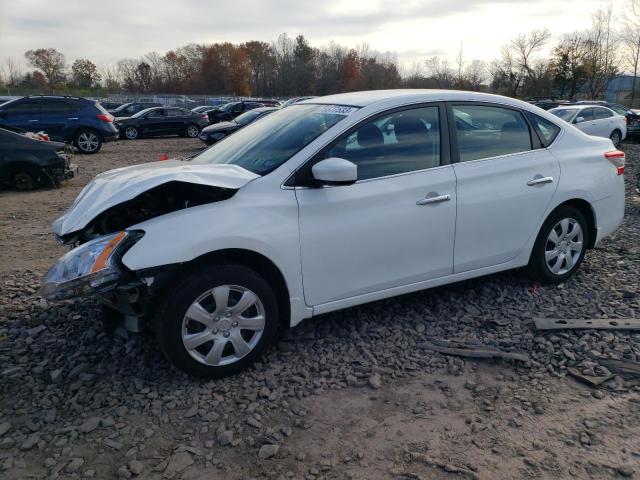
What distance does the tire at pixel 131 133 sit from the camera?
23.7 metres

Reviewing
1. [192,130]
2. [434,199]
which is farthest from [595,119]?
[192,130]

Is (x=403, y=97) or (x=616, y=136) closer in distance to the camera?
(x=403, y=97)

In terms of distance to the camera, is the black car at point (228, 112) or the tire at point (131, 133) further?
the black car at point (228, 112)

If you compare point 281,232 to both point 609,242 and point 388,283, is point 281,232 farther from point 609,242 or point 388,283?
point 609,242

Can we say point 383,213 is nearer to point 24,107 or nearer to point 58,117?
point 58,117

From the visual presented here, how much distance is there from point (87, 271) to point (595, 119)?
1750 cm

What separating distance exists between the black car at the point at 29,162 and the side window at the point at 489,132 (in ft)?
28.2

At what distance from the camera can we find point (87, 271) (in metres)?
2.91

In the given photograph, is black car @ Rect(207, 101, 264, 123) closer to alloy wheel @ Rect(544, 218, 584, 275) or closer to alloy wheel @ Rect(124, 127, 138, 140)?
alloy wheel @ Rect(124, 127, 138, 140)

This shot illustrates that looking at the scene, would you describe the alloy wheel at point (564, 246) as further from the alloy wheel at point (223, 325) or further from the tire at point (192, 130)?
the tire at point (192, 130)

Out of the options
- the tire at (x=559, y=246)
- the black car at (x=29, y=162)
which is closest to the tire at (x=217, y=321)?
the tire at (x=559, y=246)

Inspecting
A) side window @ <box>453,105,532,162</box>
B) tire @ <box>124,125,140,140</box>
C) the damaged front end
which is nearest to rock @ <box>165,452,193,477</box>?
the damaged front end

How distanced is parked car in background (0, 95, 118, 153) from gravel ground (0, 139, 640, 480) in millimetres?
13019

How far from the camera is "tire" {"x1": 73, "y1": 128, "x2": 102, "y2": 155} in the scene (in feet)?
53.2
